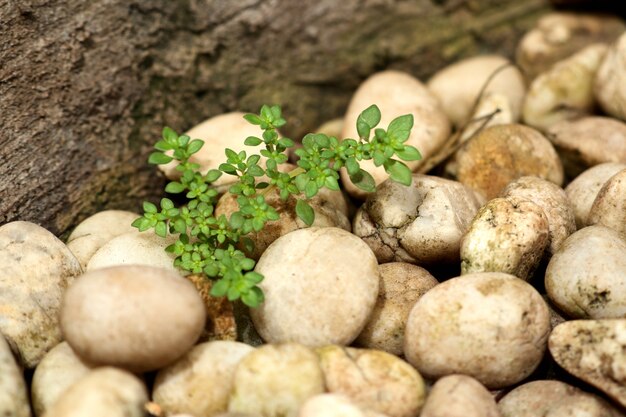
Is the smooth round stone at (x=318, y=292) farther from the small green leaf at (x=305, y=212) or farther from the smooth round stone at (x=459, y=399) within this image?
the smooth round stone at (x=459, y=399)

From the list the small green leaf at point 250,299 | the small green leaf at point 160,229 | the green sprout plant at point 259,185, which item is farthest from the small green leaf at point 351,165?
the small green leaf at point 160,229

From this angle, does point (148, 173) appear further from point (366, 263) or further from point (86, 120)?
point (366, 263)

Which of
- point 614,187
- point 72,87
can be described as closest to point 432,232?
point 614,187

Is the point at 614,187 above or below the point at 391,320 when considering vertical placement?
above

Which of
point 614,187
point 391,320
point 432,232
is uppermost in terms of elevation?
point 614,187

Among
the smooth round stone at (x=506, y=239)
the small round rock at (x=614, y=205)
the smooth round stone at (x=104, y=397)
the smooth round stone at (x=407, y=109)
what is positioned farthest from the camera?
the smooth round stone at (x=407, y=109)

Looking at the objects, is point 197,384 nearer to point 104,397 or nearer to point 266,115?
point 104,397
